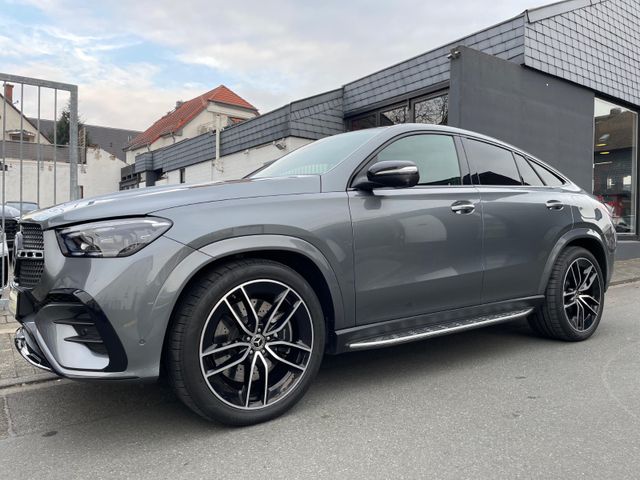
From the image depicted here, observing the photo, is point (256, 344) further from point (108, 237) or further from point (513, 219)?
point (513, 219)

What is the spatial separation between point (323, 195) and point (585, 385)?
207cm

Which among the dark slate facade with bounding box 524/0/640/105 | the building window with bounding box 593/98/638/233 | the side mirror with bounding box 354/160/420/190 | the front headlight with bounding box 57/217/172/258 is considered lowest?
the front headlight with bounding box 57/217/172/258

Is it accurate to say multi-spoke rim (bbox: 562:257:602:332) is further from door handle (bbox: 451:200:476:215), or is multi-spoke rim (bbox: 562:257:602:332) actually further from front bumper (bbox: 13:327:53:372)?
front bumper (bbox: 13:327:53:372)

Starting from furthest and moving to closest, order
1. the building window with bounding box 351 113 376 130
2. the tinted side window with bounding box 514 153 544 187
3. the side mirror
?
the building window with bounding box 351 113 376 130 < the tinted side window with bounding box 514 153 544 187 < the side mirror

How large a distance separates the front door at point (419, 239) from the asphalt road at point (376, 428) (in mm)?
538

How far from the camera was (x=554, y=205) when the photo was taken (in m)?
4.10

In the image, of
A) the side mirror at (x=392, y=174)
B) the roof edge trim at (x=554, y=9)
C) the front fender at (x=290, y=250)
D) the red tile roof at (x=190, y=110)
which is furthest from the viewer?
the red tile roof at (x=190, y=110)

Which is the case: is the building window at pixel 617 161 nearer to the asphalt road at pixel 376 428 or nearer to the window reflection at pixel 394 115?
the window reflection at pixel 394 115

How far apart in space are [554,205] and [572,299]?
79cm

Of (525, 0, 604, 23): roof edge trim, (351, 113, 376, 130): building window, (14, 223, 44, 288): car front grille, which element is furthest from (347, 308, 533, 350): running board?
(351, 113, 376, 130): building window

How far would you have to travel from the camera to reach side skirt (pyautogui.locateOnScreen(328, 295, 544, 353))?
116 inches

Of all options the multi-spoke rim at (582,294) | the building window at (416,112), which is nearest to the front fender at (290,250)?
the multi-spoke rim at (582,294)

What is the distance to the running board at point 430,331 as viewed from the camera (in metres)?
2.96

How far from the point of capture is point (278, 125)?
40.8 ft
